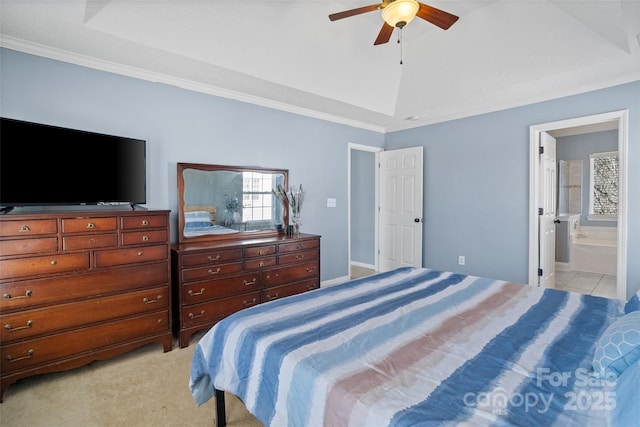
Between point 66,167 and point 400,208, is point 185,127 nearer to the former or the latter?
point 66,167

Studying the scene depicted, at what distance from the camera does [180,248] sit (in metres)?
2.82

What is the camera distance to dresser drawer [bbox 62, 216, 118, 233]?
2.16 m

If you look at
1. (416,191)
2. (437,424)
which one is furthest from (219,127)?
(437,424)

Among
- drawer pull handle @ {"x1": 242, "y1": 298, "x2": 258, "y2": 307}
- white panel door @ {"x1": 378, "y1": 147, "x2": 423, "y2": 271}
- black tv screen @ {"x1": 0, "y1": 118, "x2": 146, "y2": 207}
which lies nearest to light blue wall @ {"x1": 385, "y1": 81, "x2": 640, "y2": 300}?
white panel door @ {"x1": 378, "y1": 147, "x2": 423, "y2": 271}

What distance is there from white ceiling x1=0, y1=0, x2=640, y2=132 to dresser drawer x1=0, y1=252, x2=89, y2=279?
159 cm

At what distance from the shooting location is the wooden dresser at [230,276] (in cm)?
270

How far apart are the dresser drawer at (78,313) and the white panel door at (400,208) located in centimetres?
343

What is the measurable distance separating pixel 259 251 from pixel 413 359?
2.15 meters

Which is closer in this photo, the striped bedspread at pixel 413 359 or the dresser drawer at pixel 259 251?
the striped bedspread at pixel 413 359

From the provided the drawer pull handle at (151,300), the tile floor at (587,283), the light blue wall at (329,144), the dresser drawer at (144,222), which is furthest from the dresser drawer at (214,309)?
the tile floor at (587,283)

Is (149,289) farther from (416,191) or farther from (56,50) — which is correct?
(416,191)

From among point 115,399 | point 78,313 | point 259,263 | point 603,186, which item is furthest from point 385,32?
point 603,186

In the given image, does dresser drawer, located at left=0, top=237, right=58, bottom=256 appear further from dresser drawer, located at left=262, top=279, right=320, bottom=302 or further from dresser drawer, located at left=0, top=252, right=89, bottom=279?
dresser drawer, located at left=262, top=279, right=320, bottom=302

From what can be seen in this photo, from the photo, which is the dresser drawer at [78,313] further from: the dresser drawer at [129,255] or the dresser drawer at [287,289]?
the dresser drawer at [287,289]
